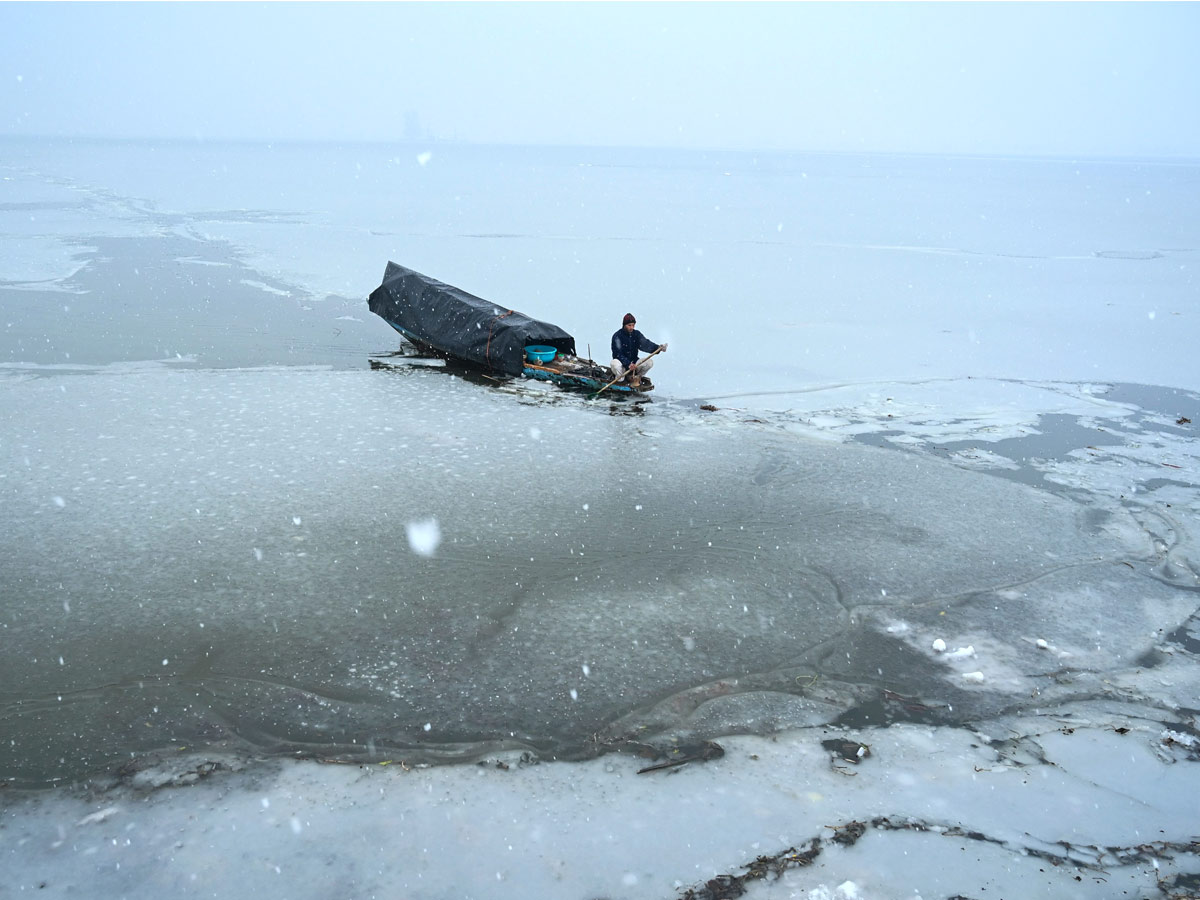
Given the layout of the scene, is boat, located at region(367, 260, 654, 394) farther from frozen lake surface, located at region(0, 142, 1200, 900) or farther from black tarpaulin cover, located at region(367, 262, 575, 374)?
frozen lake surface, located at region(0, 142, 1200, 900)

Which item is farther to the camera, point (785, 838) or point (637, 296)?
point (637, 296)

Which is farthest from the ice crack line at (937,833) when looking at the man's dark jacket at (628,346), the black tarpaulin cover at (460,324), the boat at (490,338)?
the black tarpaulin cover at (460,324)

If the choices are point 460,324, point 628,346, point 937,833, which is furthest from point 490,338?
point 937,833

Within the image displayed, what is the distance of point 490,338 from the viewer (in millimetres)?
13672

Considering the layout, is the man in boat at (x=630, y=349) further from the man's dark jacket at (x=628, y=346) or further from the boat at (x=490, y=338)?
the boat at (x=490, y=338)

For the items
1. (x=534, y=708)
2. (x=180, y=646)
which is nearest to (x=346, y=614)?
(x=180, y=646)

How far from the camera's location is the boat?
1337 centimetres

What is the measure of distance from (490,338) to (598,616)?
298 inches

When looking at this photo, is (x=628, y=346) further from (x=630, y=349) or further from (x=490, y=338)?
(x=490, y=338)

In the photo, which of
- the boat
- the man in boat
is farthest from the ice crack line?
the man in boat

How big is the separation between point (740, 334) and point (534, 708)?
1228 centimetres

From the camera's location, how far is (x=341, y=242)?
2766 centimetres

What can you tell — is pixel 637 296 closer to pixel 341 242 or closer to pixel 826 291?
pixel 826 291

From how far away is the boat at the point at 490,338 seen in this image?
526 inches
